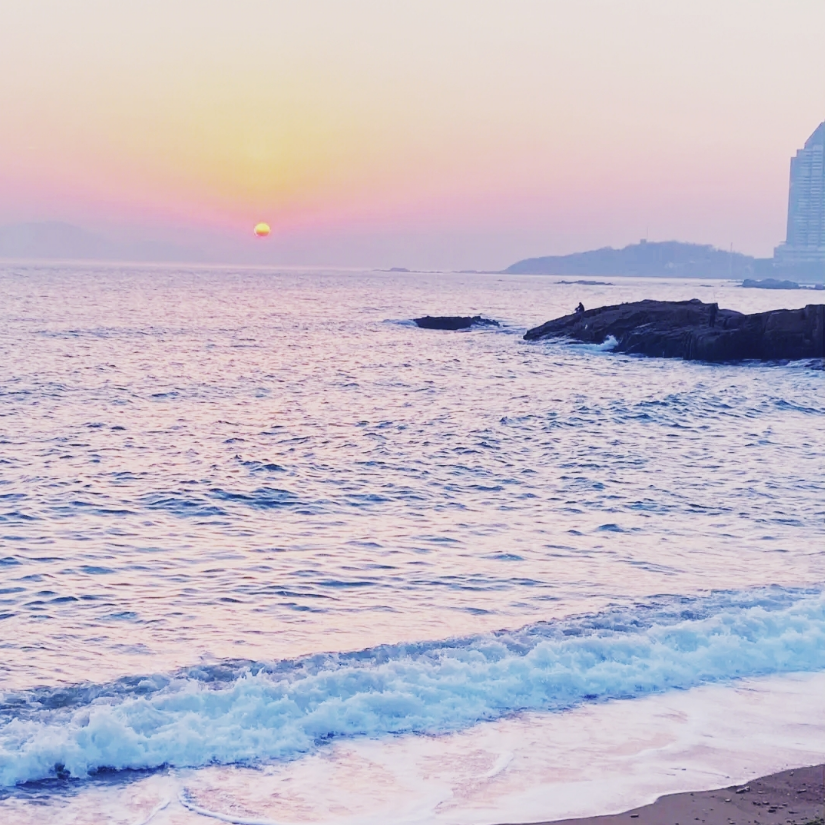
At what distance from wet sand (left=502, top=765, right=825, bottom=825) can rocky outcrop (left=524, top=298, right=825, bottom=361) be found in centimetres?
3933

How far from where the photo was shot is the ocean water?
729 centimetres

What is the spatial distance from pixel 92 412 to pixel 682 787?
22.1 meters

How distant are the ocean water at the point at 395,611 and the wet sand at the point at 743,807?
0.21 m

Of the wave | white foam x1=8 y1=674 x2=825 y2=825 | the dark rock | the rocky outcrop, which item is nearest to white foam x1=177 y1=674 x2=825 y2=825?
white foam x1=8 y1=674 x2=825 y2=825

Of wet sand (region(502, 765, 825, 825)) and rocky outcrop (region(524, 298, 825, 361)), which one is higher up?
rocky outcrop (region(524, 298, 825, 361))

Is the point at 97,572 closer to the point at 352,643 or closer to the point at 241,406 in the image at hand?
the point at 352,643

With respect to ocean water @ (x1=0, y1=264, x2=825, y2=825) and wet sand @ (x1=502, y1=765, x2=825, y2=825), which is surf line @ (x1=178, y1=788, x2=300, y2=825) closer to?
ocean water @ (x1=0, y1=264, x2=825, y2=825)

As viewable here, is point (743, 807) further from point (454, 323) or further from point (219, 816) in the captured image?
point (454, 323)

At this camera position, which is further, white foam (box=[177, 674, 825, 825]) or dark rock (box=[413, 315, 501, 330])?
dark rock (box=[413, 315, 501, 330])

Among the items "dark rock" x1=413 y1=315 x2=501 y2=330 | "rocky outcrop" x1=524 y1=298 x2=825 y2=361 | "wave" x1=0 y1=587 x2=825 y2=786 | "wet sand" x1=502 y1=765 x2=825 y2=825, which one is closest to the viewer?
"wet sand" x1=502 y1=765 x2=825 y2=825

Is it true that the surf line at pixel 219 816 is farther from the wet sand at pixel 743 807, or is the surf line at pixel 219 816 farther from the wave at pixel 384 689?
the wet sand at pixel 743 807

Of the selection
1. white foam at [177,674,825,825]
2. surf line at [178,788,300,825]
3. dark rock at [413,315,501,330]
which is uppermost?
dark rock at [413,315,501,330]

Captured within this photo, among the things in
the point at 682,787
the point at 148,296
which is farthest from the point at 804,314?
the point at 148,296

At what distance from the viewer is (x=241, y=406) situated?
1146 inches
